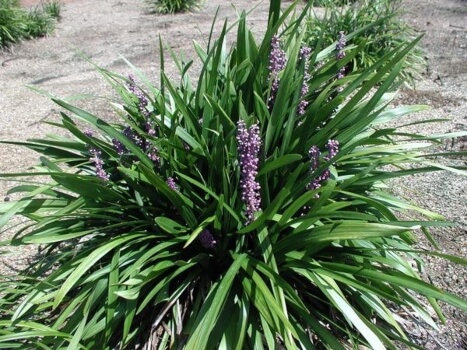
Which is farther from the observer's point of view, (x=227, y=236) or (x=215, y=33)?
(x=215, y=33)

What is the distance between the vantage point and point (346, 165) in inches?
102

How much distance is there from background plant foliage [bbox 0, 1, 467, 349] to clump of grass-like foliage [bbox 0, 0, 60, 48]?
571cm

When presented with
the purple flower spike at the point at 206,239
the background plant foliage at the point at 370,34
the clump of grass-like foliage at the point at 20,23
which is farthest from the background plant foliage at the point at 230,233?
the clump of grass-like foliage at the point at 20,23

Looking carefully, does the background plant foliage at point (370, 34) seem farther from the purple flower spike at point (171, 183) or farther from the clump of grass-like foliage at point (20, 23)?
the clump of grass-like foliage at point (20, 23)

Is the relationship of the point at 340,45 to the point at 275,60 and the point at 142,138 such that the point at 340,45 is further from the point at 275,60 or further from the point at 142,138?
the point at 142,138

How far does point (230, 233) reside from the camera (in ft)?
7.43

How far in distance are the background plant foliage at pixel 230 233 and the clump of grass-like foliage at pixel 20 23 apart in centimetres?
571

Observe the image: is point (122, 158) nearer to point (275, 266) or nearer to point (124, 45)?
point (275, 266)

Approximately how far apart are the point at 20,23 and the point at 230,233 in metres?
6.76

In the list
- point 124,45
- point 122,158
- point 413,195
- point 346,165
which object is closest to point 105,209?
point 122,158

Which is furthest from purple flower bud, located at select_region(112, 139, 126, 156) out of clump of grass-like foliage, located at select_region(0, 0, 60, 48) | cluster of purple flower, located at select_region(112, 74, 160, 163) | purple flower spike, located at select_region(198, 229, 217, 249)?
clump of grass-like foliage, located at select_region(0, 0, 60, 48)

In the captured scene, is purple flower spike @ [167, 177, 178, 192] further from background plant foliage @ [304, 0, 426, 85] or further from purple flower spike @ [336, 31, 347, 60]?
background plant foliage @ [304, 0, 426, 85]

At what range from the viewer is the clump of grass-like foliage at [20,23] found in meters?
7.61

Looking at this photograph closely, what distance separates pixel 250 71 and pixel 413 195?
1731mm
